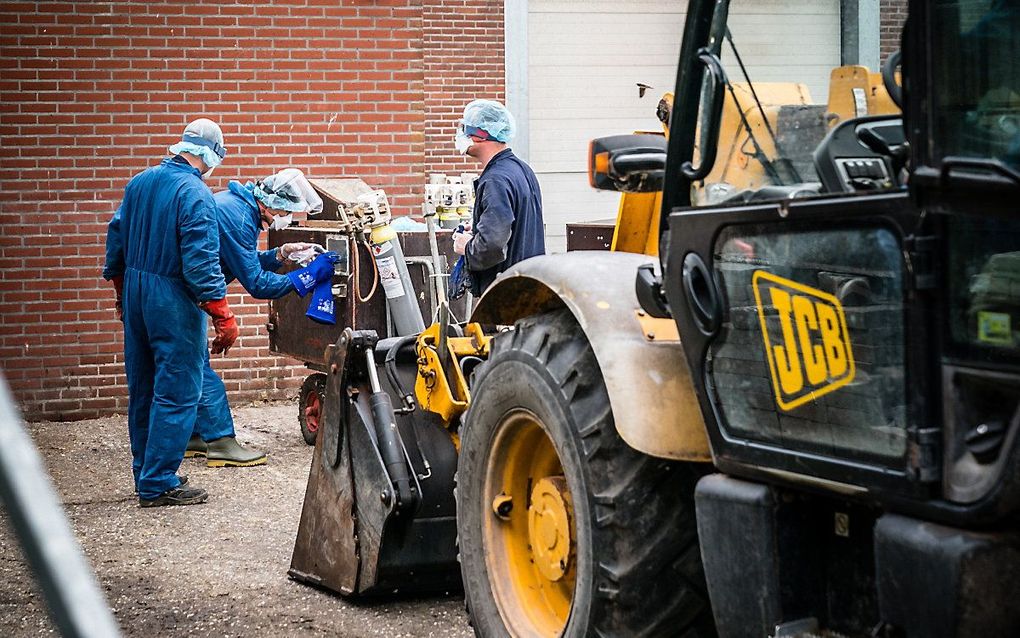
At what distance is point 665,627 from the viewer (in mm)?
3221

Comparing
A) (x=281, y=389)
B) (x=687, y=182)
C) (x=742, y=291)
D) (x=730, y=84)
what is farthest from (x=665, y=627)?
(x=281, y=389)

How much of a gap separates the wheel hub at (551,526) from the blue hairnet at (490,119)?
10.2 feet

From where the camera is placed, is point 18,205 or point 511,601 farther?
point 18,205

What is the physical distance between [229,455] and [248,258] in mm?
1370

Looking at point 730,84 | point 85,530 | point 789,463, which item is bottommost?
point 85,530

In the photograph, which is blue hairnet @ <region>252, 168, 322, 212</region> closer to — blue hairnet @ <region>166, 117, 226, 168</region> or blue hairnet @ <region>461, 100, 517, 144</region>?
blue hairnet @ <region>166, 117, 226, 168</region>

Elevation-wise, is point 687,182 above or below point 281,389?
above

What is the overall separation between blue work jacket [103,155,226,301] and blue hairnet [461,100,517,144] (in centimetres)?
181

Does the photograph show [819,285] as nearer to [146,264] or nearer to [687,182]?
[687,182]

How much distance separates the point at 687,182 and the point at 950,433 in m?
1.10

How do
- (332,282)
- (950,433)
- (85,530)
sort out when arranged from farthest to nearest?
(332,282) → (85,530) → (950,433)

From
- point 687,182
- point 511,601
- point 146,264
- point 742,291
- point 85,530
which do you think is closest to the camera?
point 742,291

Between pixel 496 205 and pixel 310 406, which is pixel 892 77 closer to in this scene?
pixel 496 205

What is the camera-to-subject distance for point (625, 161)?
326 cm
